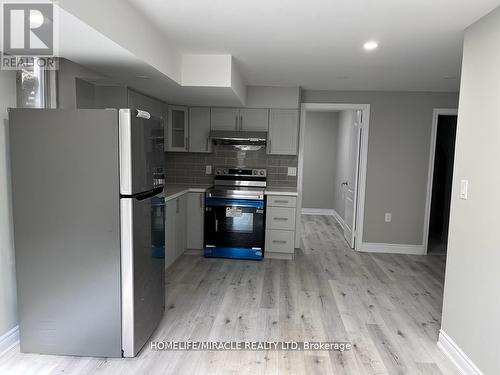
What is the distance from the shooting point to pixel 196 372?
2279mm

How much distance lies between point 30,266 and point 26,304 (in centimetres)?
26

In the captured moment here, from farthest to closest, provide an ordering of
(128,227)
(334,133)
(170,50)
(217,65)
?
(334,133), (217,65), (170,50), (128,227)

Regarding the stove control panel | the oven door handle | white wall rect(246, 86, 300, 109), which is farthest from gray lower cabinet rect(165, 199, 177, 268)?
white wall rect(246, 86, 300, 109)

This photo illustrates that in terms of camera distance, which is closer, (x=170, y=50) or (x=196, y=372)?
(x=196, y=372)

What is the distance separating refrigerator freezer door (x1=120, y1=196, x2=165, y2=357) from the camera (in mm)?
2252

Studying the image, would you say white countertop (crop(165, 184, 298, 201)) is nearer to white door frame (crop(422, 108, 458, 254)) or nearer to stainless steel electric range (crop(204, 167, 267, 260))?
stainless steel electric range (crop(204, 167, 267, 260))

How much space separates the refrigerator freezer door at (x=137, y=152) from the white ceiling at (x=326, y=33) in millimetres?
725

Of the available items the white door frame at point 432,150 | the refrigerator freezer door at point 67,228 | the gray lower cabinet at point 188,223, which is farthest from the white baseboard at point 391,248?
the refrigerator freezer door at point 67,228

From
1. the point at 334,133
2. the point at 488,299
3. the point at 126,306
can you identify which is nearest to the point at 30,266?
the point at 126,306

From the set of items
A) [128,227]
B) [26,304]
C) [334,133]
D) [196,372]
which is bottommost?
[196,372]

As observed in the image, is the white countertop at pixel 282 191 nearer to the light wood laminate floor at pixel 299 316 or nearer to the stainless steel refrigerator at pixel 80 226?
the light wood laminate floor at pixel 299 316

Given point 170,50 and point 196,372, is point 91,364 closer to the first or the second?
point 196,372

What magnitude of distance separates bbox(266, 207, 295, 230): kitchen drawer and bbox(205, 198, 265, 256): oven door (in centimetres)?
15

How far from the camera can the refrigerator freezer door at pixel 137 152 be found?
86.0 inches
